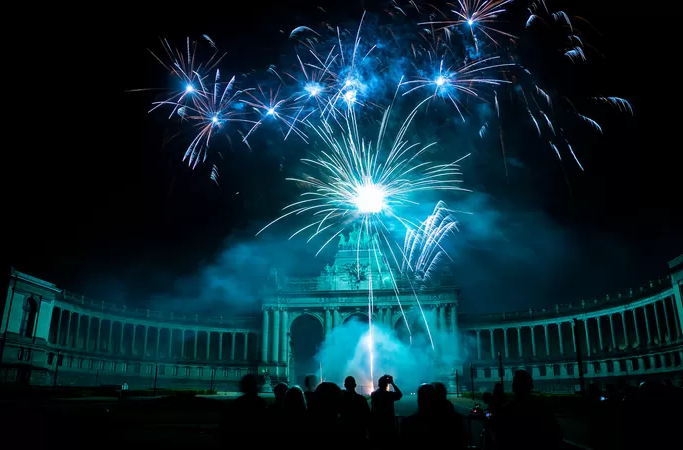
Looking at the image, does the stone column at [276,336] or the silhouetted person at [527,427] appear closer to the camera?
the silhouetted person at [527,427]

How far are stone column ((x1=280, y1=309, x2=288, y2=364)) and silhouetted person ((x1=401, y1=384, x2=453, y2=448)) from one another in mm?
69636

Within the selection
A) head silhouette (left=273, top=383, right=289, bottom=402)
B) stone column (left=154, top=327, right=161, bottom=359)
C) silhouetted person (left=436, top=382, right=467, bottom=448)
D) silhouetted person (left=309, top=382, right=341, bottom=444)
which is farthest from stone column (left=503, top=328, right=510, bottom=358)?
silhouetted person (left=436, top=382, right=467, bottom=448)

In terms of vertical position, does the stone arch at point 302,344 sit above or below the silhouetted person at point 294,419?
above

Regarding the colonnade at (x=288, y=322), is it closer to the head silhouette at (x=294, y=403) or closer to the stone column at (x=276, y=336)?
the stone column at (x=276, y=336)

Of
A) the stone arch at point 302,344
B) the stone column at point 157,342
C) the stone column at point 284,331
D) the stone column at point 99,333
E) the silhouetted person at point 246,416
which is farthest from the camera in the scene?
the stone arch at point 302,344

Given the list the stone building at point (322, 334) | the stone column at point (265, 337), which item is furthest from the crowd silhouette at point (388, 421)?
the stone column at point (265, 337)

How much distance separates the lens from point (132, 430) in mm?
17203

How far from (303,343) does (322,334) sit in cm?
370

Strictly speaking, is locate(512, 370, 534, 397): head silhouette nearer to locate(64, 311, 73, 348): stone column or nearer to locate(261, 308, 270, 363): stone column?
locate(64, 311, 73, 348): stone column

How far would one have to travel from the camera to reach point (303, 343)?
7969cm

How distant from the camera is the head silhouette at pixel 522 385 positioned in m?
5.97

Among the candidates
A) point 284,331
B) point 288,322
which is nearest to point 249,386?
point 284,331

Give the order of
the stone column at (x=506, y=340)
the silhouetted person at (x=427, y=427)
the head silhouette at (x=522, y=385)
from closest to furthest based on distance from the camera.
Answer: the silhouetted person at (x=427, y=427), the head silhouette at (x=522, y=385), the stone column at (x=506, y=340)

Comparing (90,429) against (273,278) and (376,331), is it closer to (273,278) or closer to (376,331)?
(376,331)
